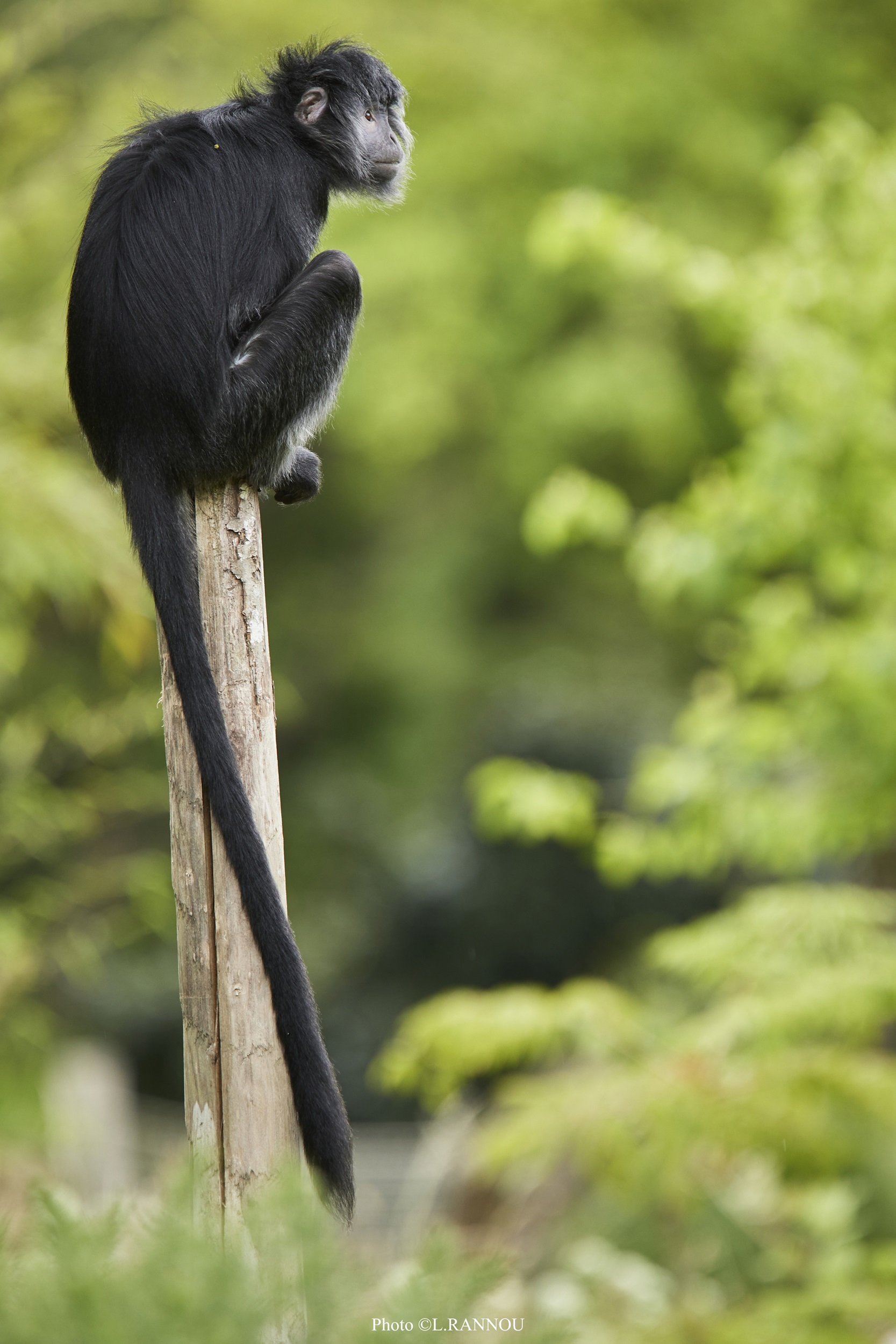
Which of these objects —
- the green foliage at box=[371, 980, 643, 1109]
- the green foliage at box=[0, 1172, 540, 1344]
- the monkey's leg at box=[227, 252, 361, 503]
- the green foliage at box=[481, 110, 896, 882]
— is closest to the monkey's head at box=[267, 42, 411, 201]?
the monkey's leg at box=[227, 252, 361, 503]

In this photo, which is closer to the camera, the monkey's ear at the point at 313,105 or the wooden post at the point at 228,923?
the wooden post at the point at 228,923

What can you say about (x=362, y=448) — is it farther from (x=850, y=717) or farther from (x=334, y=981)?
(x=850, y=717)

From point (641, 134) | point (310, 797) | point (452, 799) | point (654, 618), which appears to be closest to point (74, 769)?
point (310, 797)

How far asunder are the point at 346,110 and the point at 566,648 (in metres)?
7.71

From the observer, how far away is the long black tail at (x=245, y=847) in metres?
1.69

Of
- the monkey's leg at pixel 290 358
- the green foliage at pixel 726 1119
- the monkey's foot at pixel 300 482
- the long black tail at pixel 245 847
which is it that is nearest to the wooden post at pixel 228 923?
the long black tail at pixel 245 847

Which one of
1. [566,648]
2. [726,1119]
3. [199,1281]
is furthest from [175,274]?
[566,648]

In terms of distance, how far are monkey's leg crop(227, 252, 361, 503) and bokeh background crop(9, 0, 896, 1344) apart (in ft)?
4.05

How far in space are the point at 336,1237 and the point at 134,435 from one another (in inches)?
54.4

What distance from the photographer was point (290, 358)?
218 cm

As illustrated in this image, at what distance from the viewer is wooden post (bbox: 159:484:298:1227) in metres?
1.84

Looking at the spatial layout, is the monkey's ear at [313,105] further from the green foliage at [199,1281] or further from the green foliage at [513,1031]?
the green foliage at [513,1031]

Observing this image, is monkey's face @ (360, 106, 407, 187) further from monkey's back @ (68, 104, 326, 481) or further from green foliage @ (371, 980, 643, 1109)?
green foliage @ (371, 980, 643, 1109)

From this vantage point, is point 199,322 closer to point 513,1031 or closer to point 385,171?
point 385,171
